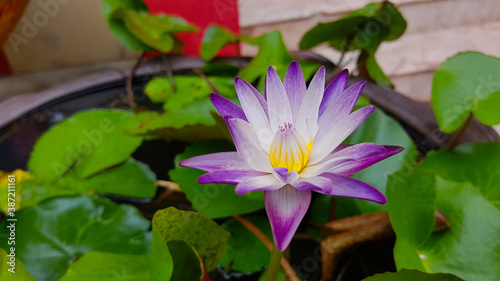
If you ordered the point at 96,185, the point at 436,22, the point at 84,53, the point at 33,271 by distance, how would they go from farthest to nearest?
1. the point at 436,22
2. the point at 84,53
3. the point at 96,185
4. the point at 33,271

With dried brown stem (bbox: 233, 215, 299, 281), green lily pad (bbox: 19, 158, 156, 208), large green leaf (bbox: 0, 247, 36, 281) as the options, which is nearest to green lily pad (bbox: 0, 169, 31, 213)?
green lily pad (bbox: 19, 158, 156, 208)

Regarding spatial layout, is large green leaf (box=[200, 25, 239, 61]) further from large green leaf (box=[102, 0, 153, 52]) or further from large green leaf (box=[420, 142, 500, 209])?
large green leaf (box=[420, 142, 500, 209])

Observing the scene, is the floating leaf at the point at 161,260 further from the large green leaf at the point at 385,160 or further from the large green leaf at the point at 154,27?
the large green leaf at the point at 154,27

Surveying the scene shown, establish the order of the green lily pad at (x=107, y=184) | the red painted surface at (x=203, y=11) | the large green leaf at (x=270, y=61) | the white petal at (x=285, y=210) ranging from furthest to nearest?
1. the red painted surface at (x=203, y=11)
2. the large green leaf at (x=270, y=61)
3. the green lily pad at (x=107, y=184)
4. the white petal at (x=285, y=210)

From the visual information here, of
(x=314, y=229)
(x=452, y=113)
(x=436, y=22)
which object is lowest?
(x=436, y=22)

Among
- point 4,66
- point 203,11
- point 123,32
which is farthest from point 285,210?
point 4,66

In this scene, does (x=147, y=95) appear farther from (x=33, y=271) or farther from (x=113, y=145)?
(x=33, y=271)

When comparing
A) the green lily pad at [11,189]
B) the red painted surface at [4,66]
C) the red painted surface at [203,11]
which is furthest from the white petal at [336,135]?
the red painted surface at [4,66]

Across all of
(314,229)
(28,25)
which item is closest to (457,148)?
(314,229)
